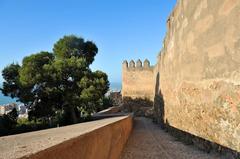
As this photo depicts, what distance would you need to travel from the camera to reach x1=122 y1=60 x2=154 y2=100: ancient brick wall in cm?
3155

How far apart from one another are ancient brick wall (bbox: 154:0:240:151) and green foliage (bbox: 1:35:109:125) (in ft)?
19.8

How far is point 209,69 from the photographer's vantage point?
7176mm

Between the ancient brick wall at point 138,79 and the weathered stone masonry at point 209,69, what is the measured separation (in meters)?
→ 20.0

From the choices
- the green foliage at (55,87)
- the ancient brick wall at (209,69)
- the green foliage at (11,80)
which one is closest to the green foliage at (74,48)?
the green foliage at (55,87)

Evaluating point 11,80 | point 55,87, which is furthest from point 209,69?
point 11,80

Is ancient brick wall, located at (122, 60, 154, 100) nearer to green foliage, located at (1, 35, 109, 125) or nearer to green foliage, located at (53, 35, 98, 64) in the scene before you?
green foliage, located at (53, 35, 98, 64)

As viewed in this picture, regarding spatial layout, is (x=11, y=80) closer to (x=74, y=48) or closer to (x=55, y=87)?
(x=55, y=87)

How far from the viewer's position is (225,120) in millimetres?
6219

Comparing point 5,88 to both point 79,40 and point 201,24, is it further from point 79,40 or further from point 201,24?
point 201,24

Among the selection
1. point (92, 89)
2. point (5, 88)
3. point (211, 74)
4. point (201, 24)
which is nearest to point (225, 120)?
point (211, 74)

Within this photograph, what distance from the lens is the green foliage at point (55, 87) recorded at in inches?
623

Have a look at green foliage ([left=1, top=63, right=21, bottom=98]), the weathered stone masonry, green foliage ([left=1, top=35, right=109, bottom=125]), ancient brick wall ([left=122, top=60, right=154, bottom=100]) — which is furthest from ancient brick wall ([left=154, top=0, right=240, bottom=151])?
ancient brick wall ([left=122, top=60, right=154, bottom=100])

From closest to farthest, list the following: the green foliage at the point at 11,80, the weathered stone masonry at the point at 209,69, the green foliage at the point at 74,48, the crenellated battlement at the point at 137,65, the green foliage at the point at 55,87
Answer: the weathered stone masonry at the point at 209,69, the green foliage at the point at 55,87, the green foliage at the point at 11,80, the green foliage at the point at 74,48, the crenellated battlement at the point at 137,65

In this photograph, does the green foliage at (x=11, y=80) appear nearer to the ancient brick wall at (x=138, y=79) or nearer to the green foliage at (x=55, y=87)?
the green foliage at (x=55, y=87)
